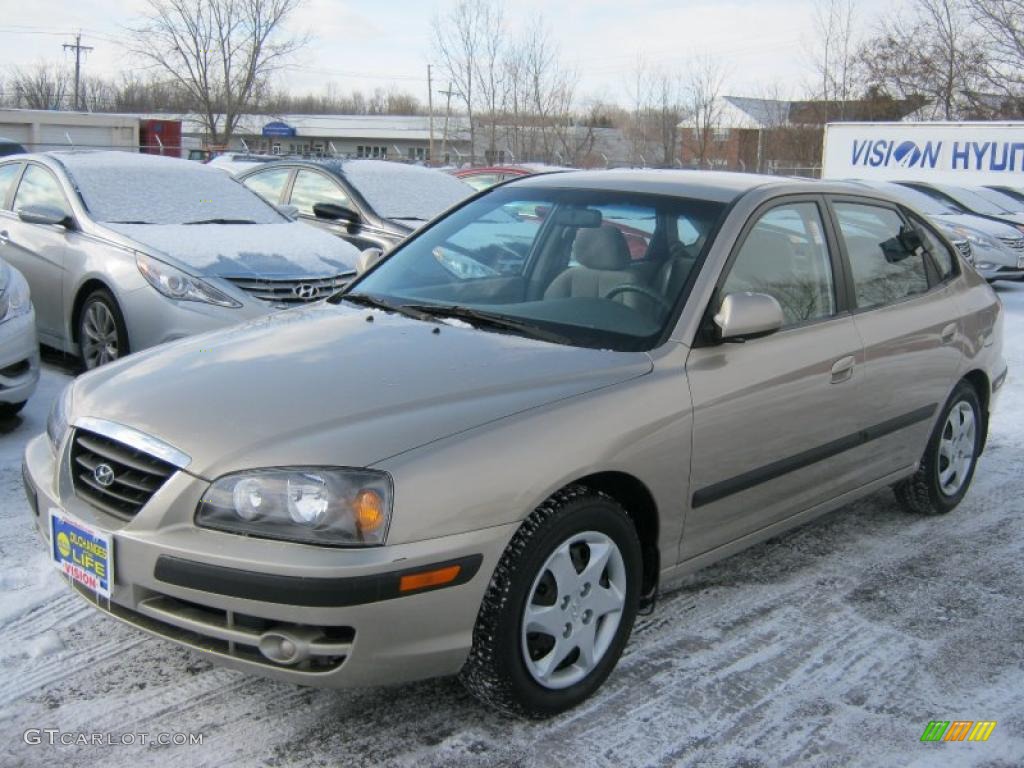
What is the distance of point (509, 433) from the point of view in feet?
9.27

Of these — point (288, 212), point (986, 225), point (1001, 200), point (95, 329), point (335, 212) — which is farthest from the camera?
point (1001, 200)

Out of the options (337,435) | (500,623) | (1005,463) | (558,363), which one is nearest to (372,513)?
(337,435)

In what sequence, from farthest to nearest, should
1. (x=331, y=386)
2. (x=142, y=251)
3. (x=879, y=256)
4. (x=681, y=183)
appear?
(x=142, y=251), (x=879, y=256), (x=681, y=183), (x=331, y=386)

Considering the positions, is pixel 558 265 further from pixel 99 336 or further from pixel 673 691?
pixel 99 336

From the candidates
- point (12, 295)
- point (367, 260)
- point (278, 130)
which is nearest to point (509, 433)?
point (367, 260)

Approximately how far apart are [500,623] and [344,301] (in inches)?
68.5

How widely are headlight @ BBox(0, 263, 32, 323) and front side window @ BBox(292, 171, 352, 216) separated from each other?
4105 millimetres

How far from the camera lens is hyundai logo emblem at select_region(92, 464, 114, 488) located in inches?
113

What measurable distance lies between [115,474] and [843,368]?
8.53 feet

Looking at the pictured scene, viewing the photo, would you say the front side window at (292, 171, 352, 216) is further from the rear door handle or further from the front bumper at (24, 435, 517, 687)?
the front bumper at (24, 435, 517, 687)

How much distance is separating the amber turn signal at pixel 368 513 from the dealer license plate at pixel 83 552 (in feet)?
2.26

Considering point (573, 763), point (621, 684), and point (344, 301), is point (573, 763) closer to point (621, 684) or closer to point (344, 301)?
point (621, 684)

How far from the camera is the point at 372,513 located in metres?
2.58

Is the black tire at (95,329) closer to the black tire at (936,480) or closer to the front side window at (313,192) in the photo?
the front side window at (313,192)
